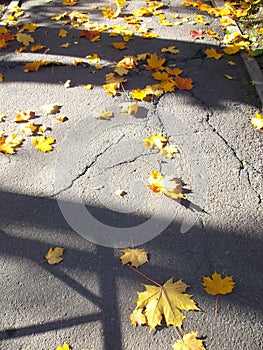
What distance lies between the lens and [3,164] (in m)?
3.66

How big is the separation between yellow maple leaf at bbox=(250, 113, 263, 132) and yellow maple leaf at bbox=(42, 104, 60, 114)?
76.1 inches

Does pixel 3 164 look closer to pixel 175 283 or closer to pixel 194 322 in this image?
pixel 175 283

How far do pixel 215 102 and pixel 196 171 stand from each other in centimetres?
110

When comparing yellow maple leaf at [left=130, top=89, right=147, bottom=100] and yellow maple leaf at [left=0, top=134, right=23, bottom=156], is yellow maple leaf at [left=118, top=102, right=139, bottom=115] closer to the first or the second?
yellow maple leaf at [left=130, top=89, right=147, bottom=100]

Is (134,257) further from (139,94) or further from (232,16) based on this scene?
(232,16)

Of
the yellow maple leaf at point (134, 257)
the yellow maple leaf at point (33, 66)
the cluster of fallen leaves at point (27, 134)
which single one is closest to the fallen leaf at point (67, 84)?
the cluster of fallen leaves at point (27, 134)

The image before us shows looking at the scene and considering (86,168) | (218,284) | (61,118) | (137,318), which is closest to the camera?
(137,318)

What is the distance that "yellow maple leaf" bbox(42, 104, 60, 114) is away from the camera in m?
4.23

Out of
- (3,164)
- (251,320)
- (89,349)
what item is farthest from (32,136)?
(251,320)

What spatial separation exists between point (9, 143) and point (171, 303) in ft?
7.00

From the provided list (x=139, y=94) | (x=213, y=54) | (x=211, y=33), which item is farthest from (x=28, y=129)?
(x=211, y=33)

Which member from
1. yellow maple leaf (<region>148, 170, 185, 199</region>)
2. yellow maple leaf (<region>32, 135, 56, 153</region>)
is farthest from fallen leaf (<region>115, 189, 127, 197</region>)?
yellow maple leaf (<region>32, 135, 56, 153</region>)

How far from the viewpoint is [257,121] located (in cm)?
396

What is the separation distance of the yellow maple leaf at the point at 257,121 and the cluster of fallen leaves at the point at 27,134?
1.83 metres
